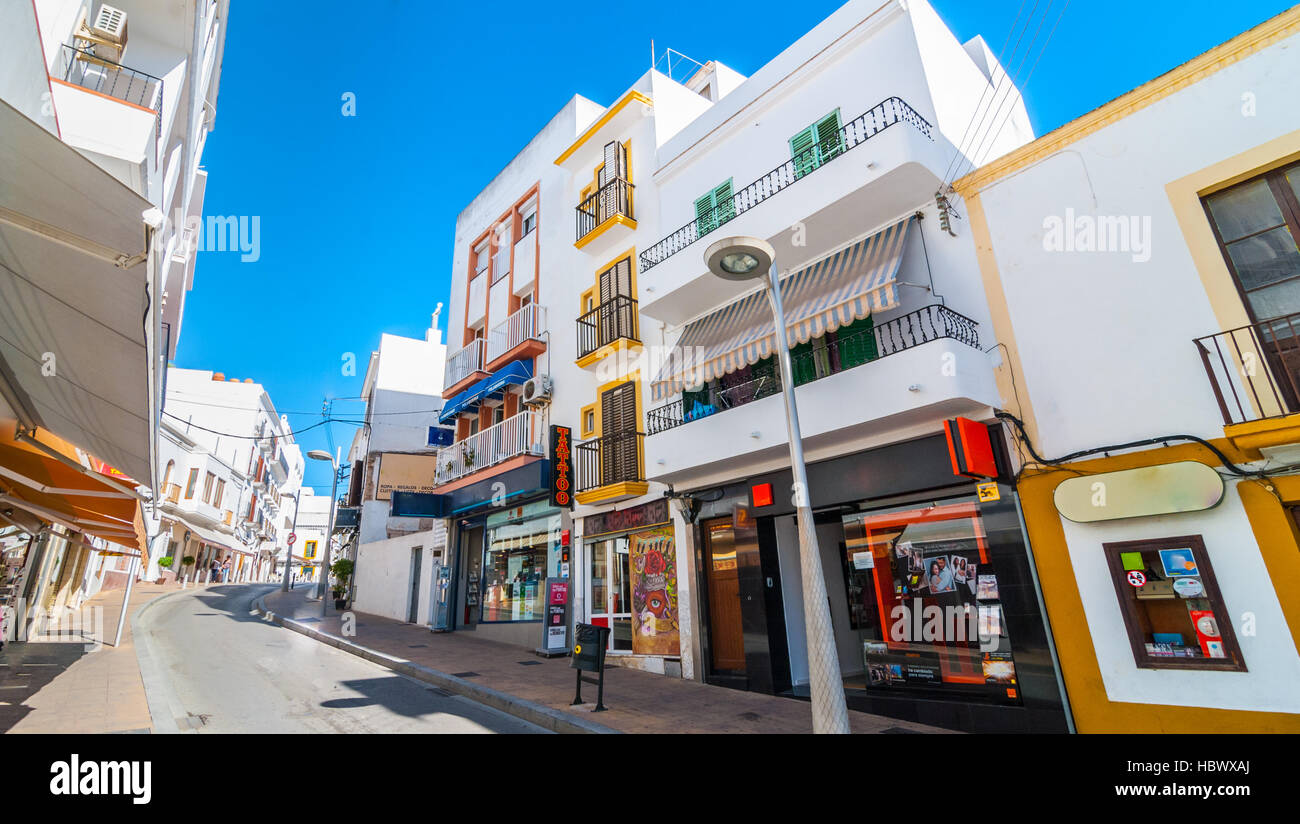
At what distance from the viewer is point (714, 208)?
38.9 feet


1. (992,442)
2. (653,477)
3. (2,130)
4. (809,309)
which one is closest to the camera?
(2,130)

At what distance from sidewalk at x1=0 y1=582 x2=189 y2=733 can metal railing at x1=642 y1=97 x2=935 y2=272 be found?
35.2 ft

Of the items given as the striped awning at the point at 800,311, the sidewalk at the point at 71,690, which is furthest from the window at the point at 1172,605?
the sidewalk at the point at 71,690

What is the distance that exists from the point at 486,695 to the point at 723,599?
14.7 ft

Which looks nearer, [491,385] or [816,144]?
[816,144]

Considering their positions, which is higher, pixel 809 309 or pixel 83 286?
pixel 809 309

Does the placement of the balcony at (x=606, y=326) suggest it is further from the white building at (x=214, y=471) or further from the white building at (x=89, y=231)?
the white building at (x=214, y=471)

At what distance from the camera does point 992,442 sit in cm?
761

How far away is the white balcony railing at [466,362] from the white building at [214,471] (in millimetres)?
12881

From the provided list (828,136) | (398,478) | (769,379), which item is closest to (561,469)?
A: (769,379)

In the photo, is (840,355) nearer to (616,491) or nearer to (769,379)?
(769,379)
